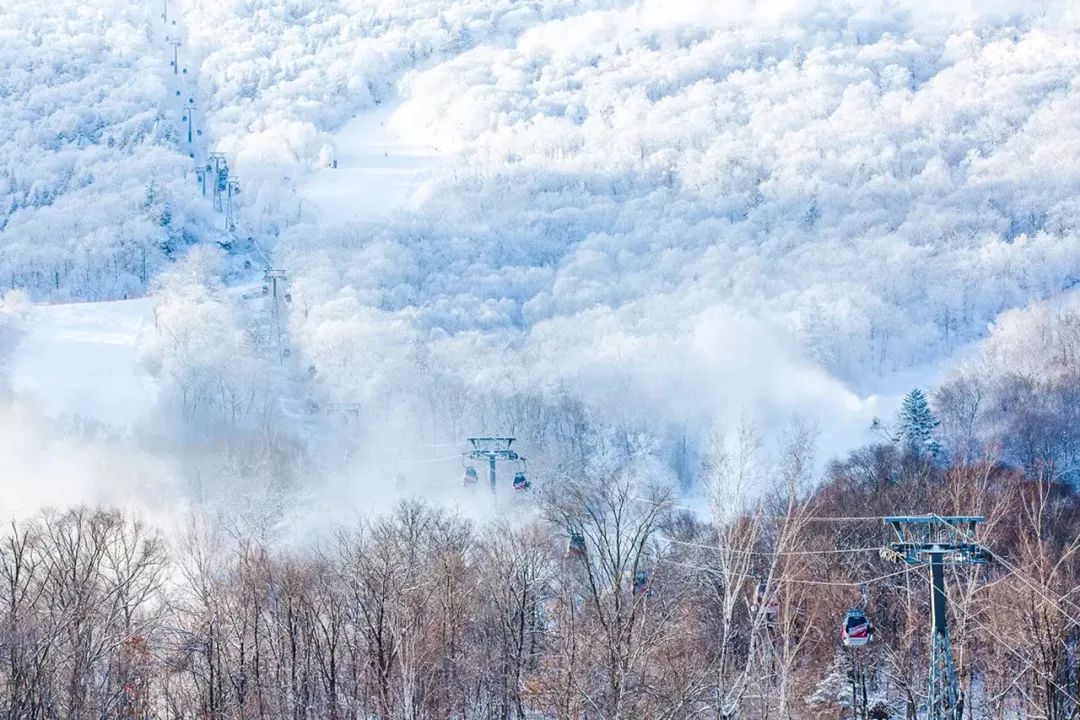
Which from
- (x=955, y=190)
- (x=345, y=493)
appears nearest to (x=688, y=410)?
(x=345, y=493)

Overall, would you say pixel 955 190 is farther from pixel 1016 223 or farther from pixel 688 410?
pixel 688 410

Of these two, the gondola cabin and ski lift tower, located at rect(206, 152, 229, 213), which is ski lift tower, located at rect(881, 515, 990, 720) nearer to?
the gondola cabin

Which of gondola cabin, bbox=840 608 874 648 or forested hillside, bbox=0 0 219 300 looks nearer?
gondola cabin, bbox=840 608 874 648

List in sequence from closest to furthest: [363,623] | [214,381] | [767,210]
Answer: [363,623] < [214,381] < [767,210]

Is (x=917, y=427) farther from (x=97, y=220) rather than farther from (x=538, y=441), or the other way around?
(x=97, y=220)

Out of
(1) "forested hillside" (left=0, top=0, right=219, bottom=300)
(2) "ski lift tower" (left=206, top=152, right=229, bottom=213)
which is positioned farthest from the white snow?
(2) "ski lift tower" (left=206, top=152, right=229, bottom=213)
